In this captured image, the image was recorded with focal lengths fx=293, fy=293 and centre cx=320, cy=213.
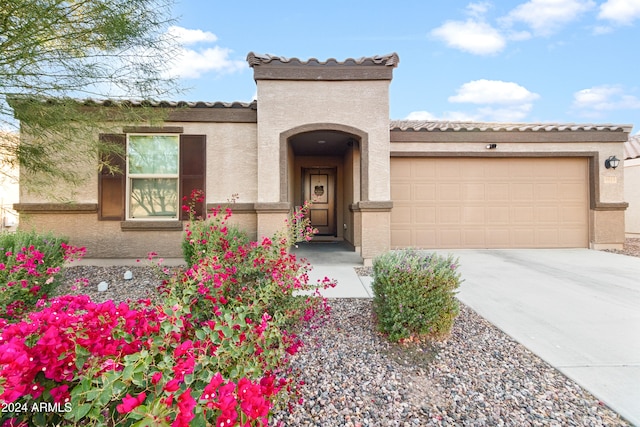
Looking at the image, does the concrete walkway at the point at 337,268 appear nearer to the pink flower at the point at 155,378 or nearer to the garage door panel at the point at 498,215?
the pink flower at the point at 155,378

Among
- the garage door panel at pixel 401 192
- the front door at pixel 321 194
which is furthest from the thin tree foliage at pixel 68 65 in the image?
the front door at pixel 321 194

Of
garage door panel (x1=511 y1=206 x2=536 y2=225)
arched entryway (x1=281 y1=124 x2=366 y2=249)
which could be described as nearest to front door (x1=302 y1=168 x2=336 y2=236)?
arched entryway (x1=281 y1=124 x2=366 y2=249)

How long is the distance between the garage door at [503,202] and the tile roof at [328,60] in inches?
115

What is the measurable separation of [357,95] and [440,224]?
159 inches

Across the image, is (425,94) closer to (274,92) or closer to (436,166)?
(436,166)

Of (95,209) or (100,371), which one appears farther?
(95,209)

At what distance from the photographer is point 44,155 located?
14.4 feet

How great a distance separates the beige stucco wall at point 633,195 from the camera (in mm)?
10445

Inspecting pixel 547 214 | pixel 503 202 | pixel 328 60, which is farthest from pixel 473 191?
pixel 328 60

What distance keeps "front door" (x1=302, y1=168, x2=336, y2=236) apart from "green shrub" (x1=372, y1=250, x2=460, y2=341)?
749cm

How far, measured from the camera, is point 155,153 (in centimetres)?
610

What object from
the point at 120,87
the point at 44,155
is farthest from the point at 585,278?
the point at 44,155

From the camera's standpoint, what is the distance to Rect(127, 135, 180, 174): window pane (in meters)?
6.05

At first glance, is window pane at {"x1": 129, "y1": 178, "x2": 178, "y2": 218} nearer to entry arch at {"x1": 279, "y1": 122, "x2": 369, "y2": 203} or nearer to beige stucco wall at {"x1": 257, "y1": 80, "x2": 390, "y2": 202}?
beige stucco wall at {"x1": 257, "y1": 80, "x2": 390, "y2": 202}
